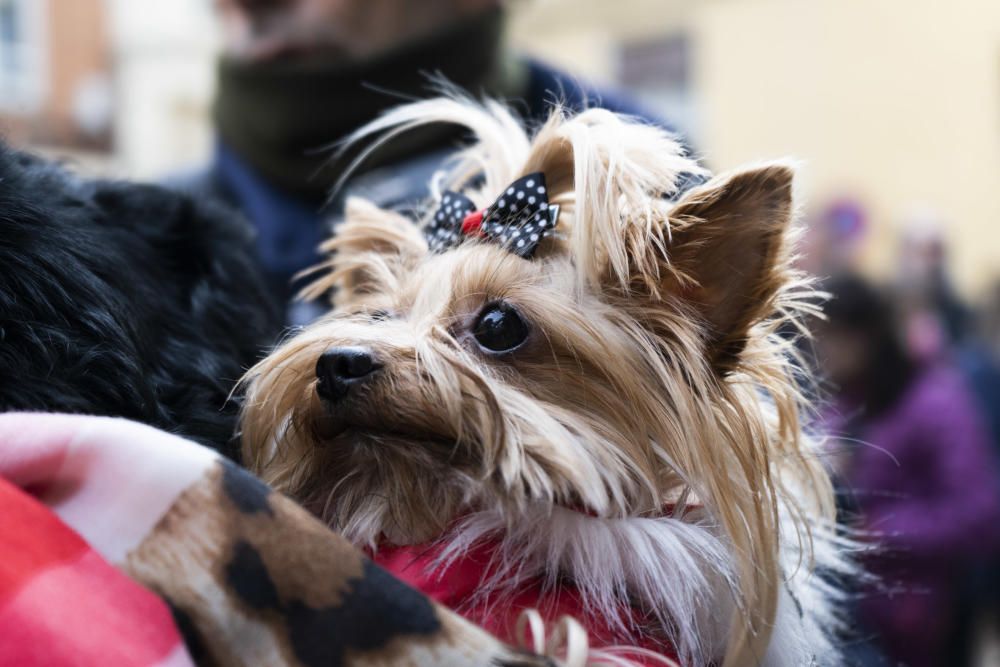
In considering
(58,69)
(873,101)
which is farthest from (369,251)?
(58,69)

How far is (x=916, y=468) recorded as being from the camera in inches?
170

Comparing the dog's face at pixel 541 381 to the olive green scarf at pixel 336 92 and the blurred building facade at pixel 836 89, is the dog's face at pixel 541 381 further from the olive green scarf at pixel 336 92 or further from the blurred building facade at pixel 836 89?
the blurred building facade at pixel 836 89

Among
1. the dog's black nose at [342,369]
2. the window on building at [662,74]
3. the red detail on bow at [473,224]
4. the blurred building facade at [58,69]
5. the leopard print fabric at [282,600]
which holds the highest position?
the red detail on bow at [473,224]

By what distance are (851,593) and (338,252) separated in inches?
49.2

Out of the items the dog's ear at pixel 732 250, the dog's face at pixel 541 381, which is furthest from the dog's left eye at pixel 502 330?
the dog's ear at pixel 732 250

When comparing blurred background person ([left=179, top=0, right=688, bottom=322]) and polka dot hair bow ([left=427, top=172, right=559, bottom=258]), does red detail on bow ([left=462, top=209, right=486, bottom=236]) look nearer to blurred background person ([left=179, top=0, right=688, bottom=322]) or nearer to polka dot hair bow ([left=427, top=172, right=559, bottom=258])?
polka dot hair bow ([left=427, top=172, right=559, bottom=258])

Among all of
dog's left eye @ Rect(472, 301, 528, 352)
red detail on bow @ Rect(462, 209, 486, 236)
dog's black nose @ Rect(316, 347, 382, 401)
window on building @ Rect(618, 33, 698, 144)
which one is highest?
red detail on bow @ Rect(462, 209, 486, 236)

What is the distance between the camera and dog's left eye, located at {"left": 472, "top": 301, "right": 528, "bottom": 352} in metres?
1.55

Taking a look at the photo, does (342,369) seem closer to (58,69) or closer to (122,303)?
(122,303)

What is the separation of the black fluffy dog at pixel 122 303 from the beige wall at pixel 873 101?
7.50 metres

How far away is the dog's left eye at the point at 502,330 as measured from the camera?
1.55 metres

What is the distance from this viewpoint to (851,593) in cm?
204

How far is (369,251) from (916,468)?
330 cm

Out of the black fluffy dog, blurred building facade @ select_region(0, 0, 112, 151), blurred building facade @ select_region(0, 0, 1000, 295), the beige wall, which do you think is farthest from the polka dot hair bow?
blurred building facade @ select_region(0, 0, 112, 151)
